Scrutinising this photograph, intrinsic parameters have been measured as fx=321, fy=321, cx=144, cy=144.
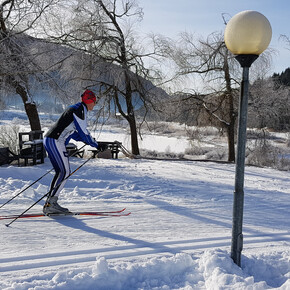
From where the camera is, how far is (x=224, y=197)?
6301mm

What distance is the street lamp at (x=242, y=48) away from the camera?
9.55 ft

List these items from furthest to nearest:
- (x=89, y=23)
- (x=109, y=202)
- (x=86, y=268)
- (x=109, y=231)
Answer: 1. (x=89, y=23)
2. (x=109, y=202)
3. (x=109, y=231)
4. (x=86, y=268)

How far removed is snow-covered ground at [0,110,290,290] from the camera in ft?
9.45

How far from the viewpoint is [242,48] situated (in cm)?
300

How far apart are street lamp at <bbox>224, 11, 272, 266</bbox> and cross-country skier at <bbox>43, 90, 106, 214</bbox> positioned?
7.34ft

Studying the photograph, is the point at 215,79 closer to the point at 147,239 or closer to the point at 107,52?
the point at 107,52

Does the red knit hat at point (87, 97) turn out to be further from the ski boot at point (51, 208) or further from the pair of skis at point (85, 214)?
the pair of skis at point (85, 214)

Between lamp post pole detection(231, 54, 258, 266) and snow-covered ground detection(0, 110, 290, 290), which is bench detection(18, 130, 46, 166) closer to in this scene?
snow-covered ground detection(0, 110, 290, 290)

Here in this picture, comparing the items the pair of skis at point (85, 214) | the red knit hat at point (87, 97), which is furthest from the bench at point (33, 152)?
the red knit hat at point (87, 97)

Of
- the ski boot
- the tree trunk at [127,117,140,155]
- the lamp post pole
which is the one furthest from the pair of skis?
the tree trunk at [127,117,140,155]

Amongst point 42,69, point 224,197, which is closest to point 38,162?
point 42,69

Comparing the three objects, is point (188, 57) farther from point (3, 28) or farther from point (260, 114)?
point (3, 28)

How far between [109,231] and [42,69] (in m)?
8.15

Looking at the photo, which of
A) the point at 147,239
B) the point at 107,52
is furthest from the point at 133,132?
the point at 147,239
